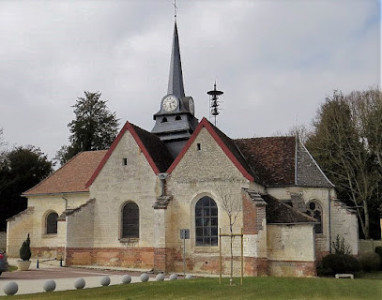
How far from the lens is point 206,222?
1114 inches

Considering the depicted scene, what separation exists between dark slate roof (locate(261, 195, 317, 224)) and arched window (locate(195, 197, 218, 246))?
3093 millimetres

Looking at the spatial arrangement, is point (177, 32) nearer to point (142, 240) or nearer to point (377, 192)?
point (142, 240)

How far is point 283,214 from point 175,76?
14.8 metres

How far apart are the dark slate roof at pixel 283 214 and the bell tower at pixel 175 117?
29.3ft

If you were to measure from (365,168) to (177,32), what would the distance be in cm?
2126

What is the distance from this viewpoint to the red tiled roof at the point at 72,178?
118ft

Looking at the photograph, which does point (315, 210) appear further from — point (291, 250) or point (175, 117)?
point (175, 117)

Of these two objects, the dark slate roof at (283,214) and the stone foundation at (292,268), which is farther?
the dark slate roof at (283,214)

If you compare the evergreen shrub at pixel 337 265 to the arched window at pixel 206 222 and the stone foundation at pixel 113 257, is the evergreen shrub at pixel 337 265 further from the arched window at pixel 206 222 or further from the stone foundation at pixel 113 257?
the stone foundation at pixel 113 257

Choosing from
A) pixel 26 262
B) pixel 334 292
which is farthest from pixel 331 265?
pixel 26 262

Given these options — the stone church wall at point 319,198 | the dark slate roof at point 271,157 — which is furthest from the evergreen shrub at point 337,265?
the dark slate roof at point 271,157

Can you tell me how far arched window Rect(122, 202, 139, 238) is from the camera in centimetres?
3036

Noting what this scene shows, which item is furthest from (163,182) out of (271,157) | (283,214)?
(271,157)

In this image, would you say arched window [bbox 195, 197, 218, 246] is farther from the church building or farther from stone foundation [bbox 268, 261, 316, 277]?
stone foundation [bbox 268, 261, 316, 277]
